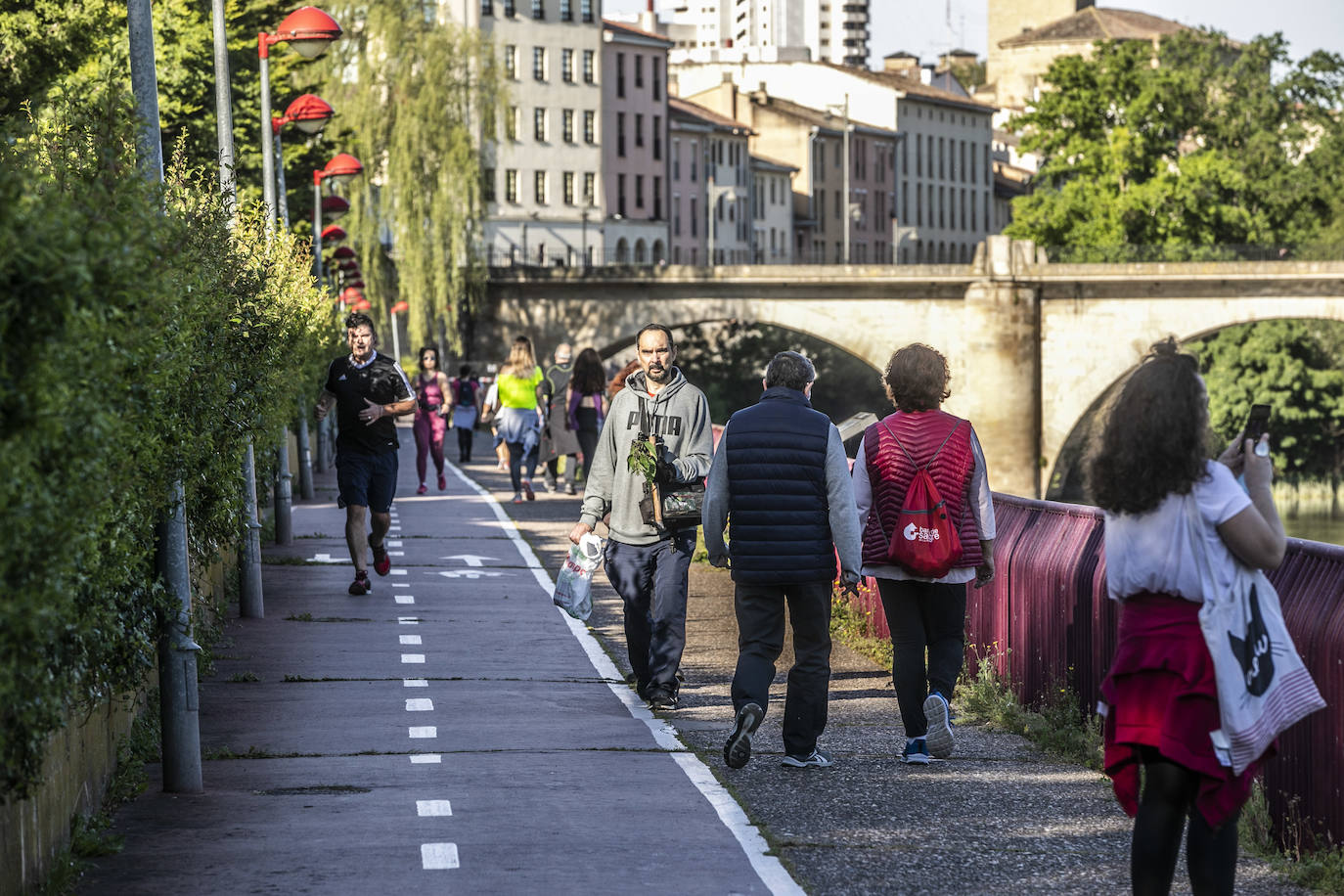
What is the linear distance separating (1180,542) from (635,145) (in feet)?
345

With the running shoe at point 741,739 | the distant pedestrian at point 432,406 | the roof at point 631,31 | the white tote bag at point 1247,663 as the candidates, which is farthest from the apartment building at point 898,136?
the white tote bag at point 1247,663

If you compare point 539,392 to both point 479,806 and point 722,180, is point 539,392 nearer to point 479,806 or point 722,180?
point 479,806

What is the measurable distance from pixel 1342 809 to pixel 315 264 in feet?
93.0

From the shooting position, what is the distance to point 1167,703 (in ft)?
19.1

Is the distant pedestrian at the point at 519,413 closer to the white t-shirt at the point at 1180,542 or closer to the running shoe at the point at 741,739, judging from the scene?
the running shoe at the point at 741,739

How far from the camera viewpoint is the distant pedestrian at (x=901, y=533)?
909cm

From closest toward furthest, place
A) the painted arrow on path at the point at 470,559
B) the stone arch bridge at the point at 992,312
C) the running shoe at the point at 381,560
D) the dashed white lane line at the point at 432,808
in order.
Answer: the dashed white lane line at the point at 432,808, the running shoe at the point at 381,560, the painted arrow on path at the point at 470,559, the stone arch bridge at the point at 992,312

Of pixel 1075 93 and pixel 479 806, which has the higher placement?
pixel 1075 93

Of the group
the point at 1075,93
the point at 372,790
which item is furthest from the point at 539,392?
the point at 1075,93

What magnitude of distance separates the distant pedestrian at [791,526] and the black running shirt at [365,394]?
6104mm

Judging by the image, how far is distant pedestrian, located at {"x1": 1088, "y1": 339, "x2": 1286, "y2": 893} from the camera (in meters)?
5.79

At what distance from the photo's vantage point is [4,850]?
6.09 m

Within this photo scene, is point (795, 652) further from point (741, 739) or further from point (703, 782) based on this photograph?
point (703, 782)

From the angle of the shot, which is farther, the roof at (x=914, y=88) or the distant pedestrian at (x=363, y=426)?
the roof at (x=914, y=88)
